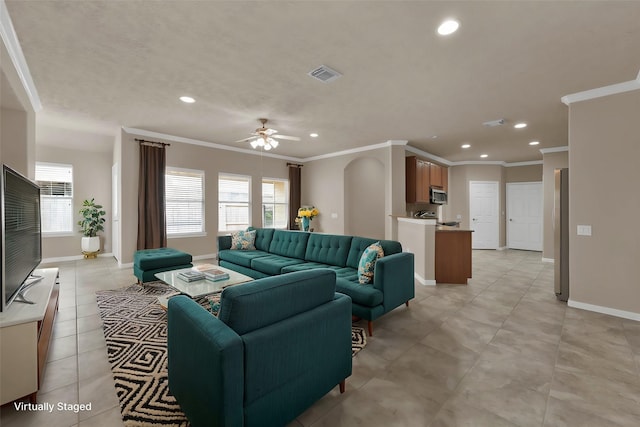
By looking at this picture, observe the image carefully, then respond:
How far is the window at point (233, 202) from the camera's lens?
6.97 metres

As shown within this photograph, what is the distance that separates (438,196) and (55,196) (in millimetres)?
9580

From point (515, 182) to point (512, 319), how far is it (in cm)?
695

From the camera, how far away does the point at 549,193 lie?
680 centimetres

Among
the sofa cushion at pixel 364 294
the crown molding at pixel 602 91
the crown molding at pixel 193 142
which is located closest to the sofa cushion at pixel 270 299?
the sofa cushion at pixel 364 294

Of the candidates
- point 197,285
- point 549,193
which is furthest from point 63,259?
point 549,193

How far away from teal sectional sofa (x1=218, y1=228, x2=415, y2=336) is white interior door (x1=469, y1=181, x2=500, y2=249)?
20.9ft

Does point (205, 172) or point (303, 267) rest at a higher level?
point (205, 172)

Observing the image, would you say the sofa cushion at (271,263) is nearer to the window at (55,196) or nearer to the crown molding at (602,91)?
the crown molding at (602,91)

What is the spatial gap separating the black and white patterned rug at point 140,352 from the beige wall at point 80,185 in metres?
3.88

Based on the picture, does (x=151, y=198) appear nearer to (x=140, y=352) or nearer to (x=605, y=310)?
(x=140, y=352)

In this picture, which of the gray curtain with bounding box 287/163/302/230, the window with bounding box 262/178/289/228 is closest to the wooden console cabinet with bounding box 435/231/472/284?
the gray curtain with bounding box 287/163/302/230

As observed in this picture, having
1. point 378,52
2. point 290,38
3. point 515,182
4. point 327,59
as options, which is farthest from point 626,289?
point 515,182

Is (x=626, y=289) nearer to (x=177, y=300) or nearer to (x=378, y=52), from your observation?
(x=378, y=52)

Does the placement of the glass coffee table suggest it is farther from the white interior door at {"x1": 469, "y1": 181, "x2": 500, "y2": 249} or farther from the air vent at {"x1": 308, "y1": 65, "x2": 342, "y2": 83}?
the white interior door at {"x1": 469, "y1": 181, "x2": 500, "y2": 249}
